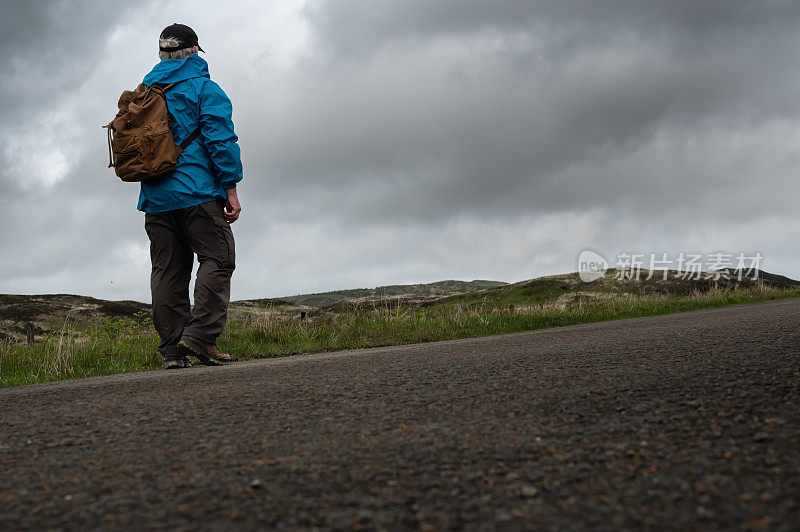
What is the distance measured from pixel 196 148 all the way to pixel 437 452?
4.76 meters

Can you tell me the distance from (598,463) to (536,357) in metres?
2.34

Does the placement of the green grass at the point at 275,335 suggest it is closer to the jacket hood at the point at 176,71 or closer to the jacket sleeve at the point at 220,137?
the jacket sleeve at the point at 220,137

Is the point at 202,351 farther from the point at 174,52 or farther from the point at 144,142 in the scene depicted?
the point at 174,52

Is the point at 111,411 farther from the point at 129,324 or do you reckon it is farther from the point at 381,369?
the point at 129,324

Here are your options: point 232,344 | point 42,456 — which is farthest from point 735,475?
point 232,344

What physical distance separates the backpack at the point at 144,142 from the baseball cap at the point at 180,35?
2.30 ft

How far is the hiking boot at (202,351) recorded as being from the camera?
5.46m

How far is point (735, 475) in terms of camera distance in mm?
1542

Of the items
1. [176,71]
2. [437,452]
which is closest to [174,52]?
[176,71]

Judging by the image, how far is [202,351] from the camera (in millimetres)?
5582

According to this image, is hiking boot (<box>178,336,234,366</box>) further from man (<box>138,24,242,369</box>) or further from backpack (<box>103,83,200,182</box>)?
backpack (<box>103,83,200,182</box>)

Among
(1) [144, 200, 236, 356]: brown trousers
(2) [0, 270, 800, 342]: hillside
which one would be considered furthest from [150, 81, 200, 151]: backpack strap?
(2) [0, 270, 800, 342]: hillside

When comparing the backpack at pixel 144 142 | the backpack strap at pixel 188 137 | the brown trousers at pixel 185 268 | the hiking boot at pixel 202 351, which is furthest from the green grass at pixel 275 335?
the backpack strap at pixel 188 137

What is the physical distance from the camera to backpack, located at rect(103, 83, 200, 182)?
18.3 feet
